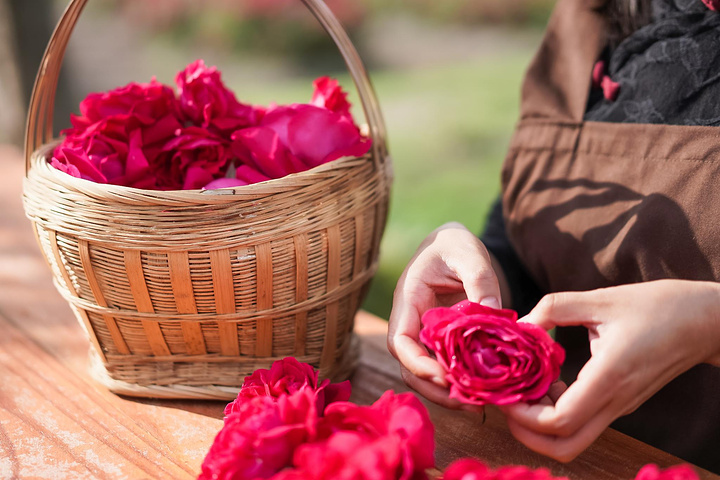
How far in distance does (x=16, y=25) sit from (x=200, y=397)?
237 centimetres

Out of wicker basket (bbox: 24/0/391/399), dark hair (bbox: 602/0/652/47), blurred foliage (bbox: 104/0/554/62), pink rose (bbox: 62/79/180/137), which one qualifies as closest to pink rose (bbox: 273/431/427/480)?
wicker basket (bbox: 24/0/391/399)

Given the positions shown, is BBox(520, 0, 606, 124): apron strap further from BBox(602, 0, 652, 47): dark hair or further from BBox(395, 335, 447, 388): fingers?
BBox(395, 335, 447, 388): fingers

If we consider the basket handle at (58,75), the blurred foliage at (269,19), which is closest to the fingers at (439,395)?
the basket handle at (58,75)

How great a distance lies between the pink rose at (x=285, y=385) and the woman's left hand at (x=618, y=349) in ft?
0.56

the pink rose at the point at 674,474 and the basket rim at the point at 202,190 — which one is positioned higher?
the basket rim at the point at 202,190

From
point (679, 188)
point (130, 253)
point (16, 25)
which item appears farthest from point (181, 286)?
point (16, 25)

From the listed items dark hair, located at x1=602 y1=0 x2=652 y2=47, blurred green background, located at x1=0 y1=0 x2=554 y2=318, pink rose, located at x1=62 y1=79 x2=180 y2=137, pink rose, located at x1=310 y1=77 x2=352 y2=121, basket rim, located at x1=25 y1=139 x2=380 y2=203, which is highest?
dark hair, located at x1=602 y1=0 x2=652 y2=47

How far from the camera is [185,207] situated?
0.62m

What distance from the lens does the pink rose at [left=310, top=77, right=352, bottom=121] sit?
2.67 ft

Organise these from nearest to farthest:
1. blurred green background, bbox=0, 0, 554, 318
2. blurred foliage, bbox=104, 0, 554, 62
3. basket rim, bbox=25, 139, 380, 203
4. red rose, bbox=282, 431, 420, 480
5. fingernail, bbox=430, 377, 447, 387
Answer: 1. red rose, bbox=282, 431, 420, 480
2. fingernail, bbox=430, 377, 447, 387
3. basket rim, bbox=25, 139, 380, 203
4. blurred green background, bbox=0, 0, 554, 318
5. blurred foliage, bbox=104, 0, 554, 62

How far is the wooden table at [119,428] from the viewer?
1.95ft

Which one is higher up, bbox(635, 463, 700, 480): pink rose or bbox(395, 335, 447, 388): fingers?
bbox(395, 335, 447, 388): fingers

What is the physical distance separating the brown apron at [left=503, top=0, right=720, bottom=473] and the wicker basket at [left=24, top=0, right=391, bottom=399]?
0.73 feet

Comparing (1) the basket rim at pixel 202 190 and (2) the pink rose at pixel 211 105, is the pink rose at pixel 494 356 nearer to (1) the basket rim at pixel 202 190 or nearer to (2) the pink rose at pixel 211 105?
(1) the basket rim at pixel 202 190
